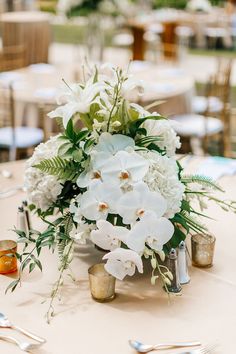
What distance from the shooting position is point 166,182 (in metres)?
1.28

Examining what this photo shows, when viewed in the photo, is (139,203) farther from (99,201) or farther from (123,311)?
(123,311)

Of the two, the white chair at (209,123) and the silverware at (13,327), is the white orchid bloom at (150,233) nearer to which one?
the silverware at (13,327)

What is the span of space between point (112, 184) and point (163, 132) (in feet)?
0.78

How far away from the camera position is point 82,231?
130 cm

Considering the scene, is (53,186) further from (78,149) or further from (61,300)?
(61,300)

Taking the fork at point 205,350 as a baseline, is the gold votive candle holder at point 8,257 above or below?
below

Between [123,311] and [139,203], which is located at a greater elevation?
[139,203]

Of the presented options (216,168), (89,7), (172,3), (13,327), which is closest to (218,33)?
(172,3)

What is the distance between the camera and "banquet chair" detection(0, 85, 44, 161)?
12.0 feet

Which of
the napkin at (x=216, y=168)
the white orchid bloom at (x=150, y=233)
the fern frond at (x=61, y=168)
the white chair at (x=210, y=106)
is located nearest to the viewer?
the white orchid bloom at (x=150, y=233)

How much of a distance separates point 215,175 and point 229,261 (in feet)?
1.96

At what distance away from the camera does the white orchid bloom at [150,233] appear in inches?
47.7

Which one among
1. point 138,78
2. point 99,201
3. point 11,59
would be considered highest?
point 99,201

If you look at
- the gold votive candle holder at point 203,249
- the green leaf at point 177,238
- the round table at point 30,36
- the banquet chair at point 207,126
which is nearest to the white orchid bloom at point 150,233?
the green leaf at point 177,238
